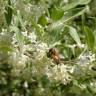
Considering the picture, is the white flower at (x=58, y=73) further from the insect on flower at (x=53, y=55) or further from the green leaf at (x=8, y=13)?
the green leaf at (x=8, y=13)

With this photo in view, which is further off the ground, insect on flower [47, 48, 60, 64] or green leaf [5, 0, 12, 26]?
green leaf [5, 0, 12, 26]

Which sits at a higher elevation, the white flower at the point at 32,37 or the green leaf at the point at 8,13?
the green leaf at the point at 8,13

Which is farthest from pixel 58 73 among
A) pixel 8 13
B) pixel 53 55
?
pixel 8 13

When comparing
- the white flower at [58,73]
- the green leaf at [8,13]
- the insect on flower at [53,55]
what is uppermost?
the green leaf at [8,13]

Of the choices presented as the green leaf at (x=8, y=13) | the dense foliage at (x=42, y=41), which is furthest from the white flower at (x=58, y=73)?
the green leaf at (x=8, y=13)

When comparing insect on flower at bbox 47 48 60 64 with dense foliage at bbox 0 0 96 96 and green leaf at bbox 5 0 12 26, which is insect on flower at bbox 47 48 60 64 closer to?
dense foliage at bbox 0 0 96 96

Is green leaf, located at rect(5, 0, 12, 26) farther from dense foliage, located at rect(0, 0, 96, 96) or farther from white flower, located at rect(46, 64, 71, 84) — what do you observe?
white flower, located at rect(46, 64, 71, 84)

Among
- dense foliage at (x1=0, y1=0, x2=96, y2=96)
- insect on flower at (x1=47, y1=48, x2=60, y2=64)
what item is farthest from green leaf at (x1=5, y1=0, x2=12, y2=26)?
insect on flower at (x1=47, y1=48, x2=60, y2=64)

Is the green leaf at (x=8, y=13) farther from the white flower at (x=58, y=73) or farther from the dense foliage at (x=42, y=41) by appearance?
the white flower at (x=58, y=73)

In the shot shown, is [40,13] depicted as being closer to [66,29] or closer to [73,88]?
[66,29]

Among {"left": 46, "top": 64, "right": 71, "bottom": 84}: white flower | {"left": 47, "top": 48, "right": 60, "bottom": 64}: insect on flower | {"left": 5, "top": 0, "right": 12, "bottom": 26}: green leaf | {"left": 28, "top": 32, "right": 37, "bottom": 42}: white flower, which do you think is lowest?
{"left": 46, "top": 64, "right": 71, "bottom": 84}: white flower

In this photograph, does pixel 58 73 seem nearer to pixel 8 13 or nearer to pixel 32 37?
pixel 32 37

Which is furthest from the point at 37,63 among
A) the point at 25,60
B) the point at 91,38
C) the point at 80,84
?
the point at 80,84
